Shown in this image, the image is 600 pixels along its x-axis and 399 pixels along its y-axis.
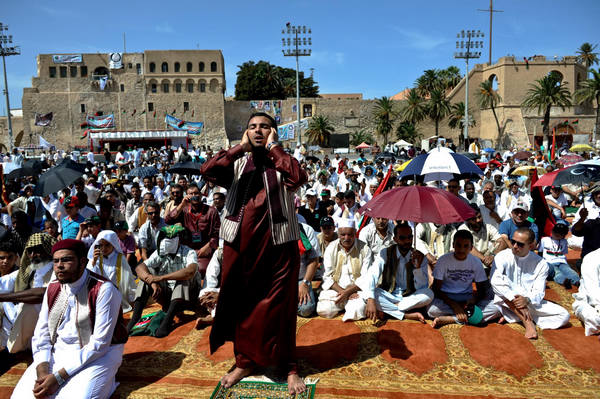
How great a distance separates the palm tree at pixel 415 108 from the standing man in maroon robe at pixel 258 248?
4091 cm

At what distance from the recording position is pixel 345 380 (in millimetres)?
3205

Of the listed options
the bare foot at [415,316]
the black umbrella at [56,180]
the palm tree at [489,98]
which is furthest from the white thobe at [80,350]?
the palm tree at [489,98]

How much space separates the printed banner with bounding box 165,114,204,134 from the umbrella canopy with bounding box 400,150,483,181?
3766cm

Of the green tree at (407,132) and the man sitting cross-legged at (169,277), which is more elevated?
the green tree at (407,132)

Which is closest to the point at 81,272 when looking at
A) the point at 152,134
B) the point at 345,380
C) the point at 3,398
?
the point at 3,398

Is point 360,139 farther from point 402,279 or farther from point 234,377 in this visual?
point 234,377

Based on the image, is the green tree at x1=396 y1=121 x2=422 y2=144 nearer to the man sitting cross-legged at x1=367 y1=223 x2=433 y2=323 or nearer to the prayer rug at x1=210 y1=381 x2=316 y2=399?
the man sitting cross-legged at x1=367 y1=223 x2=433 y2=323

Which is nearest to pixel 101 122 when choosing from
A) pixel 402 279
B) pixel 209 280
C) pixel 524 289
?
pixel 209 280

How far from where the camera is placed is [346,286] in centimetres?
449

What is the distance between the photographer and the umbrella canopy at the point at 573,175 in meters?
5.70

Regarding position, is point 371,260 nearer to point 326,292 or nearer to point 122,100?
point 326,292

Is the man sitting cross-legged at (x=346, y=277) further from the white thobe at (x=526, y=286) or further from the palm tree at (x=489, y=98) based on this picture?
the palm tree at (x=489, y=98)

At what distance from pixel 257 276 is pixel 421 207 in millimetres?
1806

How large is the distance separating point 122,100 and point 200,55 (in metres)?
10.4
